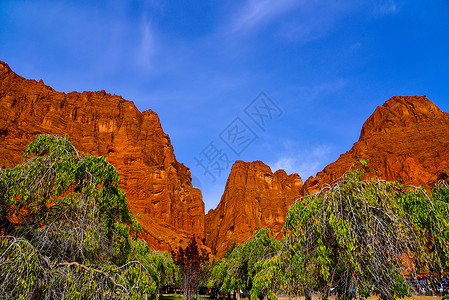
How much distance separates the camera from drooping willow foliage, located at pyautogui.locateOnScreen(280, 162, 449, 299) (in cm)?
638

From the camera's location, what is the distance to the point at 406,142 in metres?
114

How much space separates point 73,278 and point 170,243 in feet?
234

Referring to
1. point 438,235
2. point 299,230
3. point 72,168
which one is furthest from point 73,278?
point 438,235

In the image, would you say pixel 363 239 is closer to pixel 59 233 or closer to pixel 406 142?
pixel 59 233

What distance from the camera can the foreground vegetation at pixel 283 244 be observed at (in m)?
6.31

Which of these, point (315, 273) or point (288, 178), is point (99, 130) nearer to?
point (288, 178)

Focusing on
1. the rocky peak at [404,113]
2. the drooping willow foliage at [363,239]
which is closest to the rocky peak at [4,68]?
the drooping willow foliage at [363,239]

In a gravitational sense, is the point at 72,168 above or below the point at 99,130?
below

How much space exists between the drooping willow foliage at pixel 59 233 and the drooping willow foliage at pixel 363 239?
4120mm

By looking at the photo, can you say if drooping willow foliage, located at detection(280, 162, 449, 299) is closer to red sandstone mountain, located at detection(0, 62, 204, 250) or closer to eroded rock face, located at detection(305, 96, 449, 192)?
red sandstone mountain, located at detection(0, 62, 204, 250)

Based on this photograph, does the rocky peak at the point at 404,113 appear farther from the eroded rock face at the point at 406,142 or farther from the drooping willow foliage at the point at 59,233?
the drooping willow foliage at the point at 59,233

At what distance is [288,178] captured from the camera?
148250 millimetres

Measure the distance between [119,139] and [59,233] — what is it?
102351 mm

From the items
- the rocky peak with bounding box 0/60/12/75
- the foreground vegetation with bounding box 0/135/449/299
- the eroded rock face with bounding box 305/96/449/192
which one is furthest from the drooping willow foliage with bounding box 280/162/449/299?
the rocky peak with bounding box 0/60/12/75
